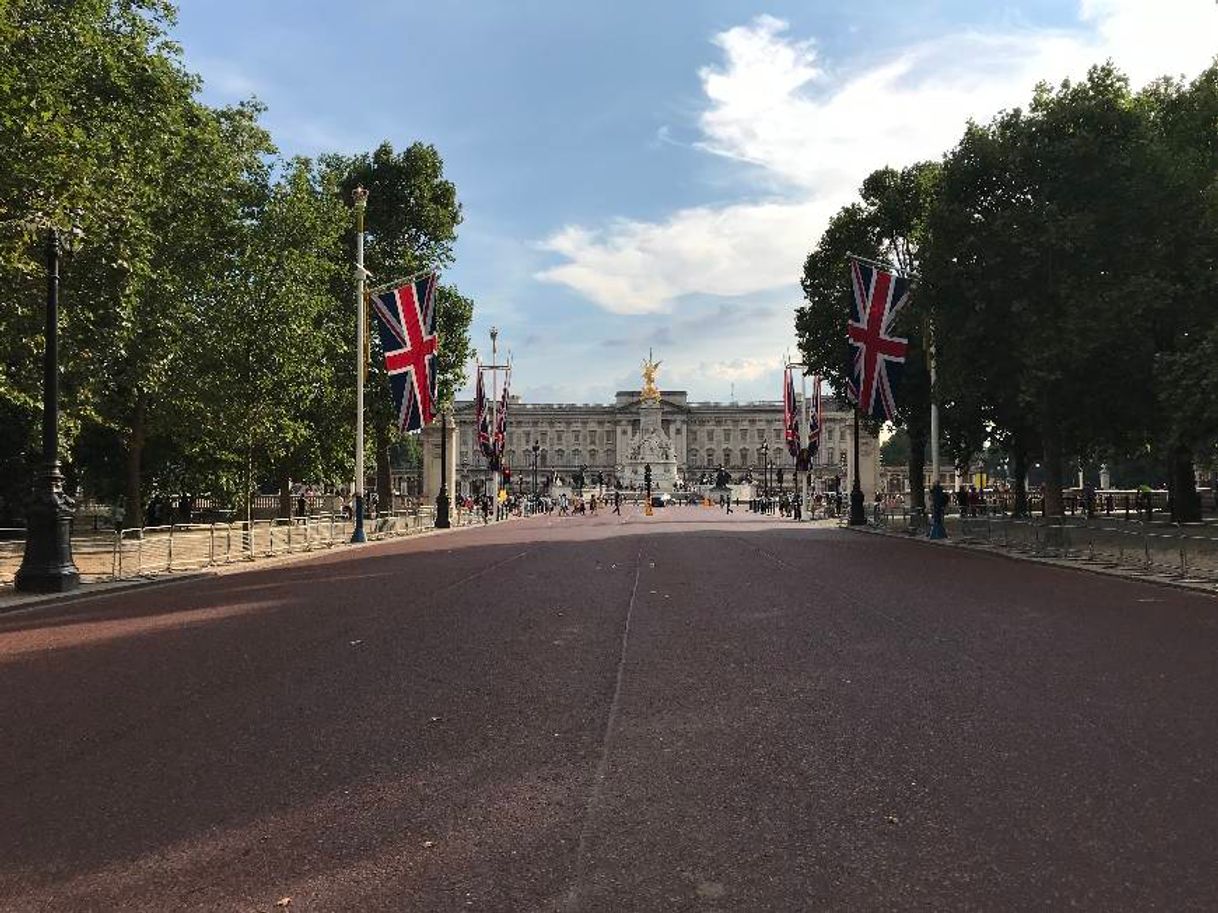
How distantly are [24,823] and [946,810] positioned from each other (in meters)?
5.17

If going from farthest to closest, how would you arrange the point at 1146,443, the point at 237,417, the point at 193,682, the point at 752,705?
the point at 1146,443, the point at 237,417, the point at 193,682, the point at 752,705

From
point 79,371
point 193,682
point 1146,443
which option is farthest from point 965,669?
point 1146,443

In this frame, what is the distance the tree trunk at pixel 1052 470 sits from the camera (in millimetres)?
32625

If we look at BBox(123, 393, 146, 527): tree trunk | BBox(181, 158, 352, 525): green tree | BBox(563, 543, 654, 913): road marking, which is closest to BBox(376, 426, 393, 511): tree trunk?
BBox(181, 158, 352, 525): green tree

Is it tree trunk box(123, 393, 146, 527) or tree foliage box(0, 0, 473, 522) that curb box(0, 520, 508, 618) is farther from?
tree trunk box(123, 393, 146, 527)

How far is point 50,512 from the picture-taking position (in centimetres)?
1802

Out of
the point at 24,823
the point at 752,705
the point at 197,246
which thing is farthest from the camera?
the point at 197,246

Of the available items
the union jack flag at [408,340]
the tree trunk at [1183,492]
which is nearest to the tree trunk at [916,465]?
the tree trunk at [1183,492]

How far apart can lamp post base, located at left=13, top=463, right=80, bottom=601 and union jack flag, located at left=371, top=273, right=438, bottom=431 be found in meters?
15.4

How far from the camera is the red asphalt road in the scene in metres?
4.52

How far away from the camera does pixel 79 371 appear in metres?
26.1

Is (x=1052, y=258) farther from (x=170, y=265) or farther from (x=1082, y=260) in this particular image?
(x=170, y=265)

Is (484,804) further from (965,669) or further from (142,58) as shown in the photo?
(142,58)

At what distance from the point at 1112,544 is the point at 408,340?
22.3 meters
